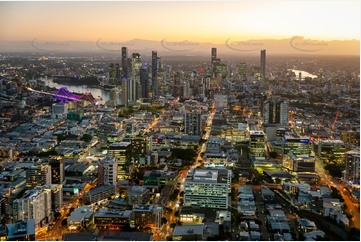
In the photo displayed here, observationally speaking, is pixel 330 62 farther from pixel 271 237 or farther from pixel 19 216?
pixel 19 216

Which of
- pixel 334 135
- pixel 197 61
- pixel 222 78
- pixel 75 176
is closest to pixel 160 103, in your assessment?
pixel 197 61

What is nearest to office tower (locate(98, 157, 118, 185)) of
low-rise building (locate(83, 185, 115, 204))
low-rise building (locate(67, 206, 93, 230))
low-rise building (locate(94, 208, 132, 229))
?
low-rise building (locate(83, 185, 115, 204))

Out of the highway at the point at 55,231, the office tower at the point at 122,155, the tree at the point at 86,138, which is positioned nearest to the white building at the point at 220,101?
the tree at the point at 86,138

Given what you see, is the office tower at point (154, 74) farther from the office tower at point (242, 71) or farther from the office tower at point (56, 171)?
the office tower at point (56, 171)

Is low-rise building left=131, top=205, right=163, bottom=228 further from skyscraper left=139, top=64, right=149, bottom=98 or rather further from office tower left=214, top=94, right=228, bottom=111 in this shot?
skyscraper left=139, top=64, right=149, bottom=98

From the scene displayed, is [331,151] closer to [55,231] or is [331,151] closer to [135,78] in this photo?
[55,231]

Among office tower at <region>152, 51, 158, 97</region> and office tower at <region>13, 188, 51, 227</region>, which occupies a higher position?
office tower at <region>152, 51, 158, 97</region>
